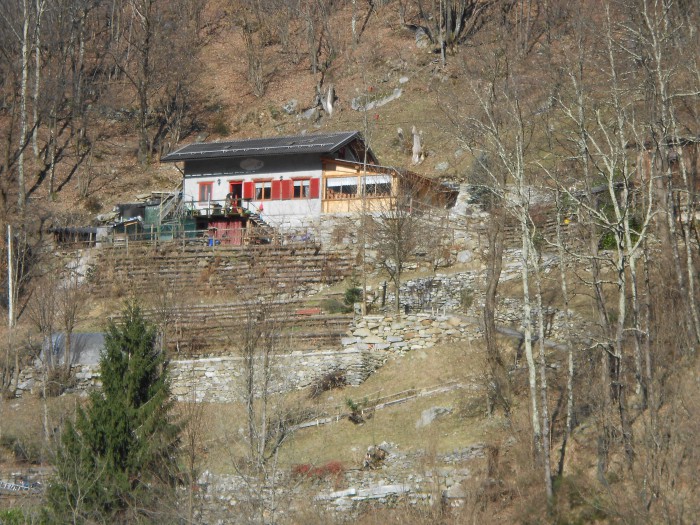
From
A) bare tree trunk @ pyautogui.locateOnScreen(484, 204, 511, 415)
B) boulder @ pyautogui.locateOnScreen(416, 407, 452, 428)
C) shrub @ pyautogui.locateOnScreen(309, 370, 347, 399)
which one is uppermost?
bare tree trunk @ pyautogui.locateOnScreen(484, 204, 511, 415)

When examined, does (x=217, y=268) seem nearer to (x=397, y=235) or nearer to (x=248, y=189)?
(x=248, y=189)

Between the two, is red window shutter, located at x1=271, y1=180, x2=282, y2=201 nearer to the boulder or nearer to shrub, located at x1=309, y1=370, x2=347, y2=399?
shrub, located at x1=309, y1=370, x2=347, y2=399

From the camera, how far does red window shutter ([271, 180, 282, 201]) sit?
127ft

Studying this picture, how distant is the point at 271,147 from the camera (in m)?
39.5

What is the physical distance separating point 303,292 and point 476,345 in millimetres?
8194

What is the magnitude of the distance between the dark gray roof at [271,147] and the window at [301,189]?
1.30m

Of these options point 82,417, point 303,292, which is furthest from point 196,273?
point 82,417

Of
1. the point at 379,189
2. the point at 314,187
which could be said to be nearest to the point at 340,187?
the point at 314,187

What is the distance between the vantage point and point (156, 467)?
18.8 metres

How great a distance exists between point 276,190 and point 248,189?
1484 mm

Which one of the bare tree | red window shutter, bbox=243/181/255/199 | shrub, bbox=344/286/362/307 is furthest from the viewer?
red window shutter, bbox=243/181/255/199

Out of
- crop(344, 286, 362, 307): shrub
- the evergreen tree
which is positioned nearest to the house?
crop(344, 286, 362, 307): shrub

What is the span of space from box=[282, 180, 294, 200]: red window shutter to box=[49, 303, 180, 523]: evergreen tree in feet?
61.4

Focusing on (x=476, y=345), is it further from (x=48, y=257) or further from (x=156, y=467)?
(x=48, y=257)
